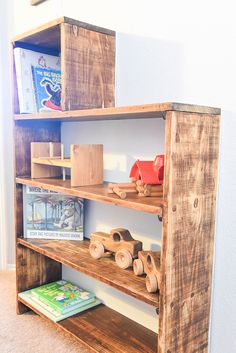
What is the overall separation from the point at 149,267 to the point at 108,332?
466 millimetres

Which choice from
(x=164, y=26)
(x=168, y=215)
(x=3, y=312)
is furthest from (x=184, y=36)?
(x=3, y=312)

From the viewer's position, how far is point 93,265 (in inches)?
51.4

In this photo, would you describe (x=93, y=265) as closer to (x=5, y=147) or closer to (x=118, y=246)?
(x=118, y=246)

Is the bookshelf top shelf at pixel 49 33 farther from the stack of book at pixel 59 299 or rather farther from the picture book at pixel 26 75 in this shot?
the stack of book at pixel 59 299

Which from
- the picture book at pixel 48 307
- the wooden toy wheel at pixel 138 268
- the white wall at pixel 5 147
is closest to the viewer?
the wooden toy wheel at pixel 138 268

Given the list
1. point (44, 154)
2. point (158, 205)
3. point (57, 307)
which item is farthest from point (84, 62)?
point (57, 307)

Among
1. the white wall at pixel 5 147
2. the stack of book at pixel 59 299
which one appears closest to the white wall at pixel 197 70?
the stack of book at pixel 59 299

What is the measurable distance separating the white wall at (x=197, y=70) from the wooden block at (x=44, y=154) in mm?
437

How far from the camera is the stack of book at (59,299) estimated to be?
154cm

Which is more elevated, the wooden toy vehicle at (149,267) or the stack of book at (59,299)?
the wooden toy vehicle at (149,267)

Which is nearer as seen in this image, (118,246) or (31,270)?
(118,246)

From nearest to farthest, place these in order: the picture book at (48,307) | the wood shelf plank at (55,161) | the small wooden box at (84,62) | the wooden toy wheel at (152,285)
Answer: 1. the wooden toy wheel at (152,285)
2. the small wooden box at (84,62)
3. the wood shelf plank at (55,161)
4. the picture book at (48,307)

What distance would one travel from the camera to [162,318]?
98cm

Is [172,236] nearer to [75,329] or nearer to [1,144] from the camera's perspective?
[75,329]
